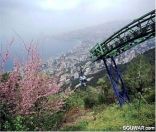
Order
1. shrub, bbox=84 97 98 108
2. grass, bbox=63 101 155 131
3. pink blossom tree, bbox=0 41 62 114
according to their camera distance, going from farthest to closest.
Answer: shrub, bbox=84 97 98 108 < grass, bbox=63 101 155 131 < pink blossom tree, bbox=0 41 62 114

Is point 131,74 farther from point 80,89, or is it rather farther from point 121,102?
point 80,89

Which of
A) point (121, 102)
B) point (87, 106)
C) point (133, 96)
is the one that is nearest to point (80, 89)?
point (87, 106)

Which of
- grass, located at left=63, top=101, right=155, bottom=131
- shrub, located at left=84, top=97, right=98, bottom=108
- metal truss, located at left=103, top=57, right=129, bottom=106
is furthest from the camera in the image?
shrub, located at left=84, top=97, right=98, bottom=108

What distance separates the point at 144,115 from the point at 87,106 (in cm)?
1423

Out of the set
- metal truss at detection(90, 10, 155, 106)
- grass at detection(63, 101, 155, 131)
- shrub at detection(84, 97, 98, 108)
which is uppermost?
metal truss at detection(90, 10, 155, 106)

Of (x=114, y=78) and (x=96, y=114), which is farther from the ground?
(x=114, y=78)

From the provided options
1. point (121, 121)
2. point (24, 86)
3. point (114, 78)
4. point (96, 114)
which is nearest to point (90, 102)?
point (114, 78)

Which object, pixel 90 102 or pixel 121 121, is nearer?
pixel 121 121

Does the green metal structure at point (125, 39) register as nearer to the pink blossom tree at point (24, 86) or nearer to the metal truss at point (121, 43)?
the metal truss at point (121, 43)

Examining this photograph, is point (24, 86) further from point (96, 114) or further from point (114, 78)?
point (114, 78)

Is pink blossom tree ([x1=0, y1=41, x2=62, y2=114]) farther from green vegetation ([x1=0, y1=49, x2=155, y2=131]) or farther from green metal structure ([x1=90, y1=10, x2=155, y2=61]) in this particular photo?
green metal structure ([x1=90, y1=10, x2=155, y2=61])

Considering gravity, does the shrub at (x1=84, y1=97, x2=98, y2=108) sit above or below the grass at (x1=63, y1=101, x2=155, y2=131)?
above

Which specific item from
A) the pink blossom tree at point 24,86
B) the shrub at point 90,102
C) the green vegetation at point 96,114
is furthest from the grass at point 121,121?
the shrub at point 90,102

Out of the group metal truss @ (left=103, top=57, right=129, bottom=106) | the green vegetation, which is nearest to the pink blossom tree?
the green vegetation
